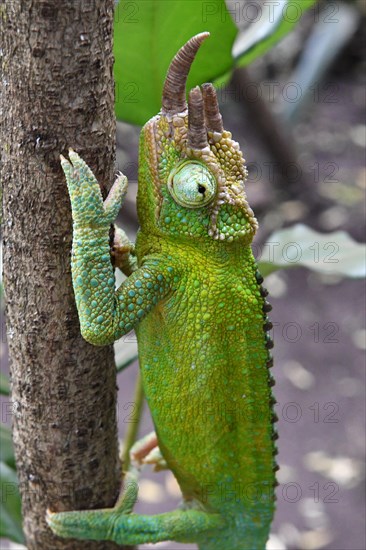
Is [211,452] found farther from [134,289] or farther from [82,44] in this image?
[82,44]

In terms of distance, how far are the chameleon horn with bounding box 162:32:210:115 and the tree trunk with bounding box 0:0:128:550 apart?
123mm

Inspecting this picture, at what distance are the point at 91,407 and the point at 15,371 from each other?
15 centimetres

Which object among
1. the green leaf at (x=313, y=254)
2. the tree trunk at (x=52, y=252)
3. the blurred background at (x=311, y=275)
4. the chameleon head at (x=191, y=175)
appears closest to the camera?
the tree trunk at (x=52, y=252)

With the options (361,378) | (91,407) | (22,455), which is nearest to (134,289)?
(91,407)

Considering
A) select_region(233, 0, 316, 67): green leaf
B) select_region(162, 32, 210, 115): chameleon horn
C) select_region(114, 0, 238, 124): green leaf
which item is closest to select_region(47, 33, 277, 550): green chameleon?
select_region(162, 32, 210, 115): chameleon horn

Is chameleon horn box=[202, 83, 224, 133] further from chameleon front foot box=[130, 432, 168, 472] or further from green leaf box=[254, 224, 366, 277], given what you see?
chameleon front foot box=[130, 432, 168, 472]

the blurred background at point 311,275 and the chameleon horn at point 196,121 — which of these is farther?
the blurred background at point 311,275

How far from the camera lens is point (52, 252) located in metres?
1.17

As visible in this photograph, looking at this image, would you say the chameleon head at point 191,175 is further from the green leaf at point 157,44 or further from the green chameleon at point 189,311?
the green leaf at point 157,44

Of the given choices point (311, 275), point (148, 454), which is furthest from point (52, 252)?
point (311, 275)

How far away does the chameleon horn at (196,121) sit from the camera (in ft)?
3.87

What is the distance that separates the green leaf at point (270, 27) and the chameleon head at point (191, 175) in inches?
12.5

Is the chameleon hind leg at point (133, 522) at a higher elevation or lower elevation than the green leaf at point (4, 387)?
lower

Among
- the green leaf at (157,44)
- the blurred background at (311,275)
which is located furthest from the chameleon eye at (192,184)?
the blurred background at (311,275)
